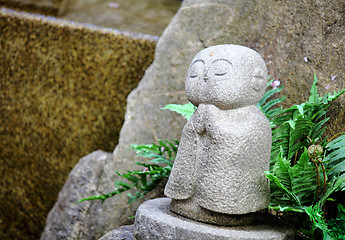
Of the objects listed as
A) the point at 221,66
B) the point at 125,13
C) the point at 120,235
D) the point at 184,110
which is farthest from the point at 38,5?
the point at 221,66

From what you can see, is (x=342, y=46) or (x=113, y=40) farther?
(x=113, y=40)

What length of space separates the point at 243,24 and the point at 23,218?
3074 millimetres

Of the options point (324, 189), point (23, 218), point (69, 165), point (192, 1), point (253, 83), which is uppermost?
point (192, 1)

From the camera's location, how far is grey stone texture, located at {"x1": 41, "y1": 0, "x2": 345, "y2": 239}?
308cm

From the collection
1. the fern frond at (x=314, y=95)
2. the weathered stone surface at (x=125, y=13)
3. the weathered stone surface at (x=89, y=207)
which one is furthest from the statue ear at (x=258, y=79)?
the weathered stone surface at (x=125, y=13)

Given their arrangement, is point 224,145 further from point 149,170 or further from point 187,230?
point 149,170

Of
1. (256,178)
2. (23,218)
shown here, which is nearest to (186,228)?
(256,178)

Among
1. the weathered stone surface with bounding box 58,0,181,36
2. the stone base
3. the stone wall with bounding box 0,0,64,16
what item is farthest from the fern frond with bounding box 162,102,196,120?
the stone wall with bounding box 0,0,64,16

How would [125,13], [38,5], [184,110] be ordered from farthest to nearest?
1. [125,13]
2. [38,5]
3. [184,110]

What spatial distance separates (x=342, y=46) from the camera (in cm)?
301

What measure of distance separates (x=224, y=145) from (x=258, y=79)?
44cm

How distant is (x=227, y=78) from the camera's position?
7.95ft

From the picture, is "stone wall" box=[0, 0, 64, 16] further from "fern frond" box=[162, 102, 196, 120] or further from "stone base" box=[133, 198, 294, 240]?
"stone base" box=[133, 198, 294, 240]

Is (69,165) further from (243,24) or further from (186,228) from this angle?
(186,228)
